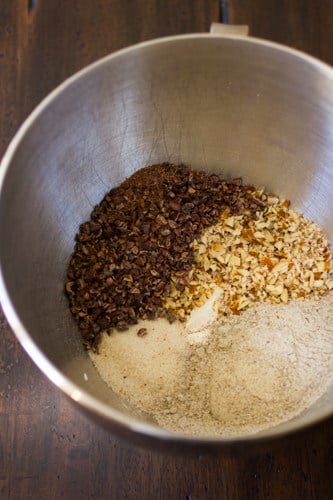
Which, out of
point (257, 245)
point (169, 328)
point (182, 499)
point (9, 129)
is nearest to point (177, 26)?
point (9, 129)

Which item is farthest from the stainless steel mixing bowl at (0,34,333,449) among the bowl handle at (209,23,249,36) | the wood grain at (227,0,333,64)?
the wood grain at (227,0,333,64)

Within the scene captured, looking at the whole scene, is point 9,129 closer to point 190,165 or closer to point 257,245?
point 190,165

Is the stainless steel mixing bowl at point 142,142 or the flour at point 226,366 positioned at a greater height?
the stainless steel mixing bowl at point 142,142

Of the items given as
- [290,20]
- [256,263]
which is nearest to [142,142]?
[256,263]

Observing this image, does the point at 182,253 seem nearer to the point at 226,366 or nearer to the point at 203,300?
the point at 203,300

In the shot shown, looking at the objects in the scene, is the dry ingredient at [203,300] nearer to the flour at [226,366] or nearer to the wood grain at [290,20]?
the flour at [226,366]

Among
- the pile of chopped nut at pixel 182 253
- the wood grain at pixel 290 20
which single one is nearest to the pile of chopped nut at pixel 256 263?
the pile of chopped nut at pixel 182 253
